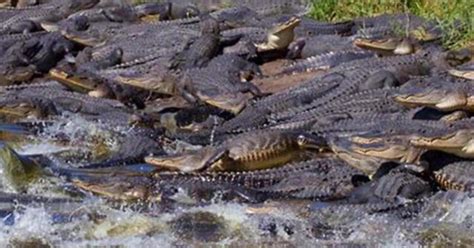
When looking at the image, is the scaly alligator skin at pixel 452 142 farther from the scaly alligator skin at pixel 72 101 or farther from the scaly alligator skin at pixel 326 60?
the scaly alligator skin at pixel 72 101

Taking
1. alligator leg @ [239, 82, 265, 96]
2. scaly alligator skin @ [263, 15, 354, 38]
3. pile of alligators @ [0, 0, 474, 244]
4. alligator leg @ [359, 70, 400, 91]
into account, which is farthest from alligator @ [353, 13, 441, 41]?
alligator leg @ [239, 82, 265, 96]

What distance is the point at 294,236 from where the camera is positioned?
22.5 ft

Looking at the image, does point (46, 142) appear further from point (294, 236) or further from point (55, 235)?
point (294, 236)

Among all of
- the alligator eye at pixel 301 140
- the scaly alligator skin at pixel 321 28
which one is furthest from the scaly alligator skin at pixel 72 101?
the alligator eye at pixel 301 140

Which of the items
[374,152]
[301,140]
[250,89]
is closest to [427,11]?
[250,89]

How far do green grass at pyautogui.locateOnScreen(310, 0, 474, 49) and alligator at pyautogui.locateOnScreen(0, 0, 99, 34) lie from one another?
12.2 feet

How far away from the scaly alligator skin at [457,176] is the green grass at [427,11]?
2.88 metres

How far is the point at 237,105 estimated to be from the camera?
9969 millimetres

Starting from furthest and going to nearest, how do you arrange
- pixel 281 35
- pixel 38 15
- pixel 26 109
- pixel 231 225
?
1. pixel 38 15
2. pixel 281 35
3. pixel 26 109
4. pixel 231 225

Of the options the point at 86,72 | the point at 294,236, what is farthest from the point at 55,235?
the point at 86,72

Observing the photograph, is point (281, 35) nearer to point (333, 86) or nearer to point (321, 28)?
point (321, 28)

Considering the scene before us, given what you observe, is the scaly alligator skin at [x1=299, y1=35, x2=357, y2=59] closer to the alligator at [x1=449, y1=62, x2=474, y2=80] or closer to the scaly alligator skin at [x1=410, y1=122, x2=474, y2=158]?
the alligator at [x1=449, y1=62, x2=474, y2=80]

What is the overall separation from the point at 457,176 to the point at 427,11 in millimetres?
4364

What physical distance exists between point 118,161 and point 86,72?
345 centimetres
